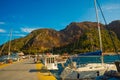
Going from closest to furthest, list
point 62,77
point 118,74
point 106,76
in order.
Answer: point 118,74, point 106,76, point 62,77

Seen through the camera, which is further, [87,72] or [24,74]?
[87,72]

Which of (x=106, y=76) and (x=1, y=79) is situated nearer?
(x=1, y=79)

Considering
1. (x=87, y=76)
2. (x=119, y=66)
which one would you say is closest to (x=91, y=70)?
(x=87, y=76)

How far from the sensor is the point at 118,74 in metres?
21.8

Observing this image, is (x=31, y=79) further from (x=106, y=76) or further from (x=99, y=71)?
(x=99, y=71)

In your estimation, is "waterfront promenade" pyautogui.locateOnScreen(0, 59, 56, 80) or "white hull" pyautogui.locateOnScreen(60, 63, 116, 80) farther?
"white hull" pyautogui.locateOnScreen(60, 63, 116, 80)

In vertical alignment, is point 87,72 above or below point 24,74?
below

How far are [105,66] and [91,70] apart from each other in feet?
8.62

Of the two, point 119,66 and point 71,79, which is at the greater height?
point 119,66

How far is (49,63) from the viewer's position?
45.9m

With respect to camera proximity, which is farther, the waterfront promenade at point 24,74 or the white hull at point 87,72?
the white hull at point 87,72

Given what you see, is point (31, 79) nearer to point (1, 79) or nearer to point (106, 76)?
point (1, 79)

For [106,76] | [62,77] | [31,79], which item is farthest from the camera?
[62,77]

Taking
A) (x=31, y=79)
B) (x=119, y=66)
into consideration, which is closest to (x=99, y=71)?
(x=119, y=66)
